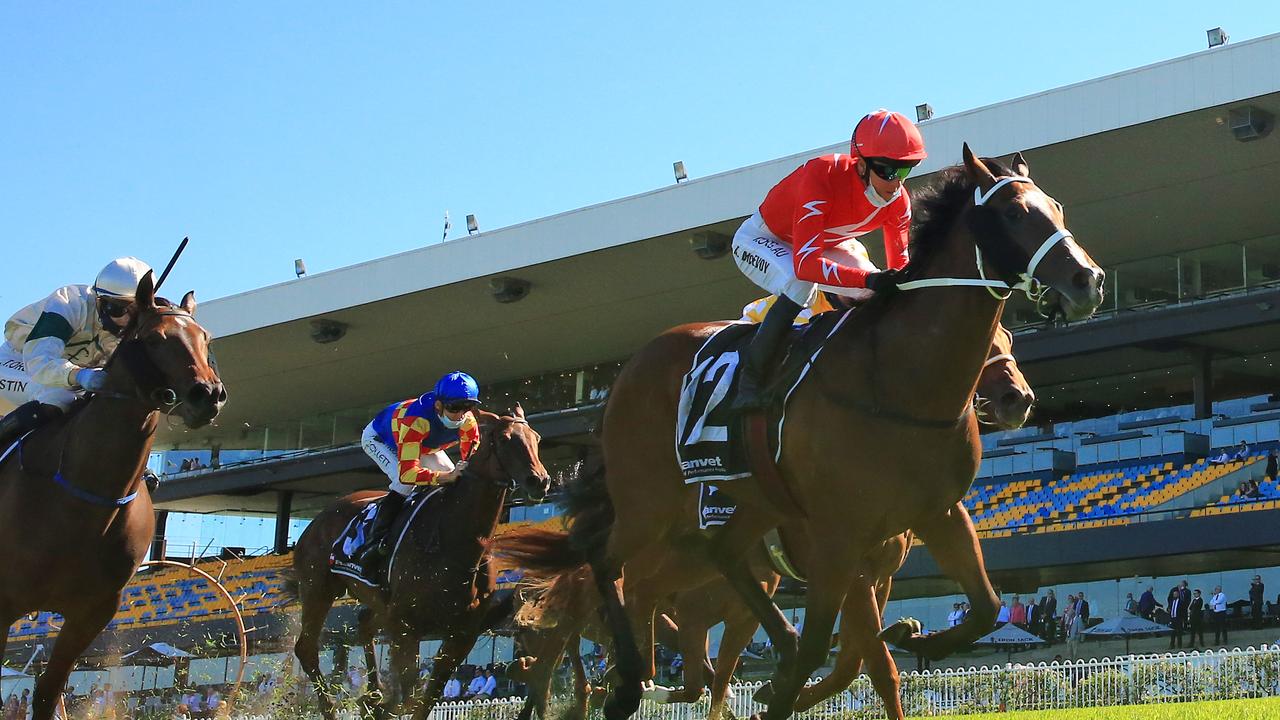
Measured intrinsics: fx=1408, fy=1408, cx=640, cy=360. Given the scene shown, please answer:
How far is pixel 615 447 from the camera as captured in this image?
6.21 m

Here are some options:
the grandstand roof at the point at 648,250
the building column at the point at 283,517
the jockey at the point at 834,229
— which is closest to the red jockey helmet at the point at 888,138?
the jockey at the point at 834,229

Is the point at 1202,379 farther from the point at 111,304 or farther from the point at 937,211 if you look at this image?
the point at 111,304

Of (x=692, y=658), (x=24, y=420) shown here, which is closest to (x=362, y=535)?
(x=692, y=658)

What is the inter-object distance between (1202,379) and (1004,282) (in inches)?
660

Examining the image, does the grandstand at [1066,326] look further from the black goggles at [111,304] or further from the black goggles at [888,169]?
the black goggles at [888,169]

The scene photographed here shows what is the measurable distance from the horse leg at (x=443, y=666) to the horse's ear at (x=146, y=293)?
298cm

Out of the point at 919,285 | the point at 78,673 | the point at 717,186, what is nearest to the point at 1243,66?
the point at 717,186

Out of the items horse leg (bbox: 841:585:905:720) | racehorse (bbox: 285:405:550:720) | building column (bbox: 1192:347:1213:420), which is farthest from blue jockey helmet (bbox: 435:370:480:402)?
building column (bbox: 1192:347:1213:420)

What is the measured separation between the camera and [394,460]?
1016 cm

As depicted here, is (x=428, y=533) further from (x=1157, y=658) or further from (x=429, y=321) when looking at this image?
(x=429, y=321)

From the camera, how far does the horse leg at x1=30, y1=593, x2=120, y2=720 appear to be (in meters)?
5.86

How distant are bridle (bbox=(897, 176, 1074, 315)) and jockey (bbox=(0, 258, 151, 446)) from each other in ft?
10.8

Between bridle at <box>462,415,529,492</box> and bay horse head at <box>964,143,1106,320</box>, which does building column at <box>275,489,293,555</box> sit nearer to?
bridle at <box>462,415,529,492</box>

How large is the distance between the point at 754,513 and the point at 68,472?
112 inches
